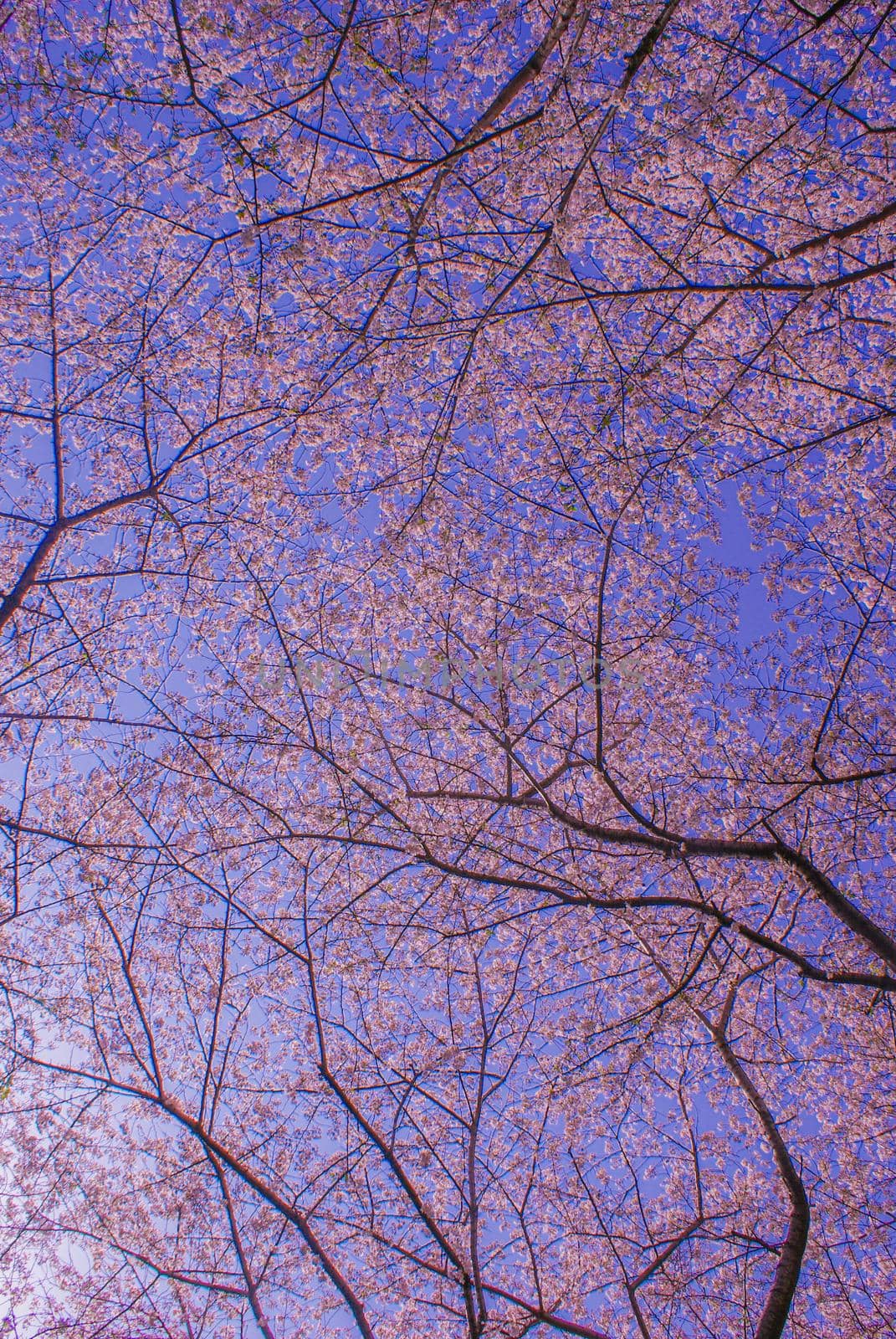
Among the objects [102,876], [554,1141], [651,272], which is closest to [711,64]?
[651,272]

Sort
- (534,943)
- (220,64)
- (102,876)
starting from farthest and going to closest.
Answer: (534,943) → (102,876) → (220,64)

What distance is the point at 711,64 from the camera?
564 cm

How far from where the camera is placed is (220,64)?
552 cm

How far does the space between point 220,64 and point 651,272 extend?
4.46 metres

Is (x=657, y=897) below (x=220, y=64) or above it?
below

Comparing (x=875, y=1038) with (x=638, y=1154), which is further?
(x=638, y=1154)

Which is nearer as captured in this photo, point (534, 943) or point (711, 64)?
point (711, 64)

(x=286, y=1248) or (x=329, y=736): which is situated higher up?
(x=329, y=736)

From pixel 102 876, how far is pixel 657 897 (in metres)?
5.61

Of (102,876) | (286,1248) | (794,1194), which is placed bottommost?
(286,1248)

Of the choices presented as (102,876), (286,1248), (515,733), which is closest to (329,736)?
(515,733)

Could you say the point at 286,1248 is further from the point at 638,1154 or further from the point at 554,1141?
the point at 638,1154

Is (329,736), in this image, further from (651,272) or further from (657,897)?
(651,272)

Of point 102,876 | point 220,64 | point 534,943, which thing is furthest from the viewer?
point 534,943
